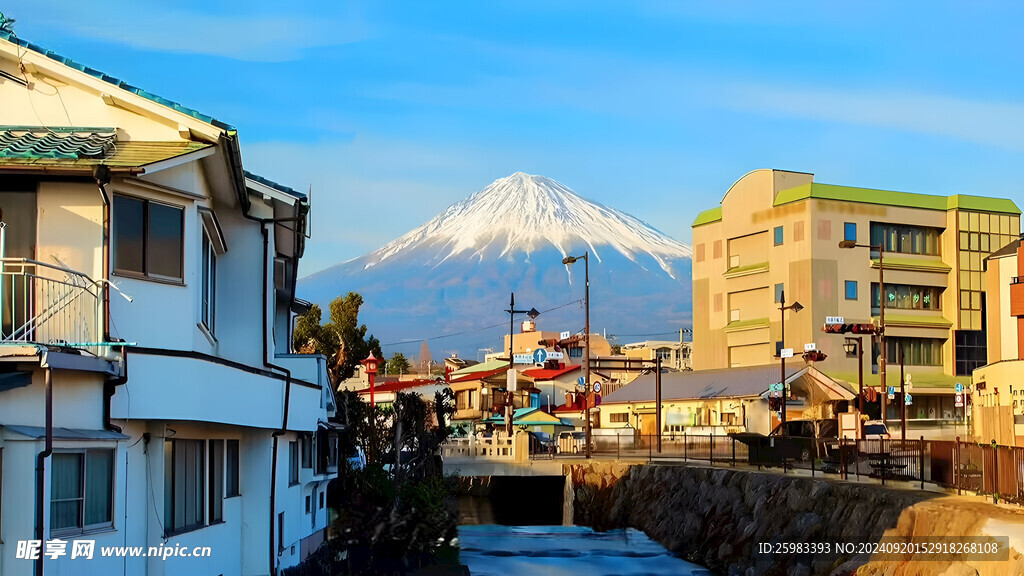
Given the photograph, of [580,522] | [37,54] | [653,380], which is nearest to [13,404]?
[37,54]

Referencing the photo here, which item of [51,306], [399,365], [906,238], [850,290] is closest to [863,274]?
[850,290]

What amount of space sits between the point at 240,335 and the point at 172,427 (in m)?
4.30

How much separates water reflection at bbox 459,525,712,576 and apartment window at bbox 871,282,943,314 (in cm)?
4568

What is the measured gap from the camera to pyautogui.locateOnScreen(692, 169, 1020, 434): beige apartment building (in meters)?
85.3

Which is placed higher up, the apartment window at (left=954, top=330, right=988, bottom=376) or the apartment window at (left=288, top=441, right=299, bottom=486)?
the apartment window at (left=954, top=330, right=988, bottom=376)

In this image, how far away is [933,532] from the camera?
64.7ft

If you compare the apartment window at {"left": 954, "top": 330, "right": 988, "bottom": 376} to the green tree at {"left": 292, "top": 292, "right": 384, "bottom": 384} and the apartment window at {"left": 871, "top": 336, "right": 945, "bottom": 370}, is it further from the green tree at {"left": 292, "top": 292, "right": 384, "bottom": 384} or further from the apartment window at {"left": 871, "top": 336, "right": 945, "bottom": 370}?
the green tree at {"left": 292, "top": 292, "right": 384, "bottom": 384}

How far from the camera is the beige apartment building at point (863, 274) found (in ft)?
280

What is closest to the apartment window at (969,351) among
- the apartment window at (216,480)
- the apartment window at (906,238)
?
the apartment window at (906,238)

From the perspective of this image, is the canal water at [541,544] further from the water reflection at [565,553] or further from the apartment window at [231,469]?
the apartment window at [231,469]

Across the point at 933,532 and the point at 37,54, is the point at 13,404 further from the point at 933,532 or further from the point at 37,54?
the point at 933,532

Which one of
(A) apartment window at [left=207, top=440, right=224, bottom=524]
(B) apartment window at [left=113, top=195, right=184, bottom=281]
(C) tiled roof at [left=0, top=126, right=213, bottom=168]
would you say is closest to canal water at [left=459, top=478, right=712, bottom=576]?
(A) apartment window at [left=207, top=440, right=224, bottom=524]

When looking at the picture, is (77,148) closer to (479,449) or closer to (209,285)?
(209,285)

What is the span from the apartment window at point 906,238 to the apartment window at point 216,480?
75.0 m
